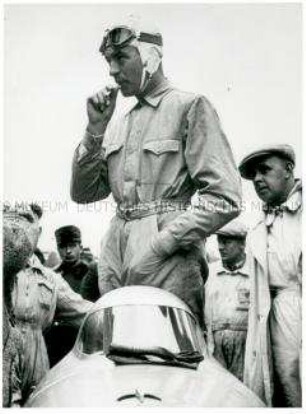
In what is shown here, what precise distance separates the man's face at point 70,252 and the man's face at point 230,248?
3.19ft

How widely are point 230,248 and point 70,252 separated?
1081 mm

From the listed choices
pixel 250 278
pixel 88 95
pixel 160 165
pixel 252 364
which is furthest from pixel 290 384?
pixel 88 95

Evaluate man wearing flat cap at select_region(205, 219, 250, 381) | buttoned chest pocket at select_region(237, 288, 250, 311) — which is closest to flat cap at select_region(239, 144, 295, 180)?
man wearing flat cap at select_region(205, 219, 250, 381)

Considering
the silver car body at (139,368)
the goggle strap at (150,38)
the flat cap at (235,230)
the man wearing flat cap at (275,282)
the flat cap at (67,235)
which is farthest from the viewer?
the flat cap at (67,235)

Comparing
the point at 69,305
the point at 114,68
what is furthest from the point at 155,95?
the point at 69,305

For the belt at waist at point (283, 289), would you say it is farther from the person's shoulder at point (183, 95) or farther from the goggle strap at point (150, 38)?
the goggle strap at point (150, 38)

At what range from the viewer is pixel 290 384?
5738 millimetres

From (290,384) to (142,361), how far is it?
120 centimetres

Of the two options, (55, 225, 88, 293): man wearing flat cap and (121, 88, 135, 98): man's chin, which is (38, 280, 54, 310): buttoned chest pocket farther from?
(121, 88, 135, 98): man's chin

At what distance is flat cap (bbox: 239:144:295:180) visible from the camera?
6.12 metres

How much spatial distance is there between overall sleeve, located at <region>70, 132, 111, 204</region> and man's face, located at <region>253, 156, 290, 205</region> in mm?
985

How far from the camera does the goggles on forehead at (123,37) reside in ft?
20.4

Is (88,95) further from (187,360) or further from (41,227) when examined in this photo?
(187,360)

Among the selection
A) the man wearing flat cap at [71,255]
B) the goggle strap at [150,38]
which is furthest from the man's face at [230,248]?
the goggle strap at [150,38]
